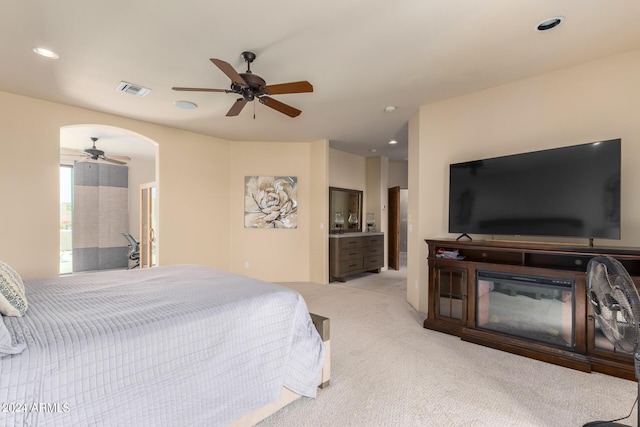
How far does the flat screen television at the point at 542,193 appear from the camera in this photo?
2359mm

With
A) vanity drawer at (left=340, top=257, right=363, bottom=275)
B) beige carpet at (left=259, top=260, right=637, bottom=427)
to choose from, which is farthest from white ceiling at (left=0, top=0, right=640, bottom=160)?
vanity drawer at (left=340, top=257, right=363, bottom=275)

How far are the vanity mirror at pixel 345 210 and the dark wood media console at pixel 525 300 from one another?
2.95 meters

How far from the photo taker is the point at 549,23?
2123 millimetres

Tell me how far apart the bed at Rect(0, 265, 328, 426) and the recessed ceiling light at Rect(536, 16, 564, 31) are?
268 cm

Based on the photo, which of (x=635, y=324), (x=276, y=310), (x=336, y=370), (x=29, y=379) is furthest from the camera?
(x=336, y=370)

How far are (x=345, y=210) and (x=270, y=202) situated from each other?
170 cm

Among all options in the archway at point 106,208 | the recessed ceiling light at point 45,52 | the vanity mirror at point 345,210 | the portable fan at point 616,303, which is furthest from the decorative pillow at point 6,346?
the archway at point 106,208

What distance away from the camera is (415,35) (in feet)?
7.38

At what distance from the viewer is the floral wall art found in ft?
18.1

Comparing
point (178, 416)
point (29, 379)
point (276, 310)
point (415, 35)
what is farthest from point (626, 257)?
point (29, 379)

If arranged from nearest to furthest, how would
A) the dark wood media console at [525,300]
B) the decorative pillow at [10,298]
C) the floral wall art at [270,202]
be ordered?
the decorative pillow at [10,298], the dark wood media console at [525,300], the floral wall art at [270,202]

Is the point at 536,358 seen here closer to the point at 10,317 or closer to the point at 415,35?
the point at 415,35

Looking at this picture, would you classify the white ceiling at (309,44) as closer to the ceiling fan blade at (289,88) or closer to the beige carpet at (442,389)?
the ceiling fan blade at (289,88)

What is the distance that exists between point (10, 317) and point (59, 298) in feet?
1.40
